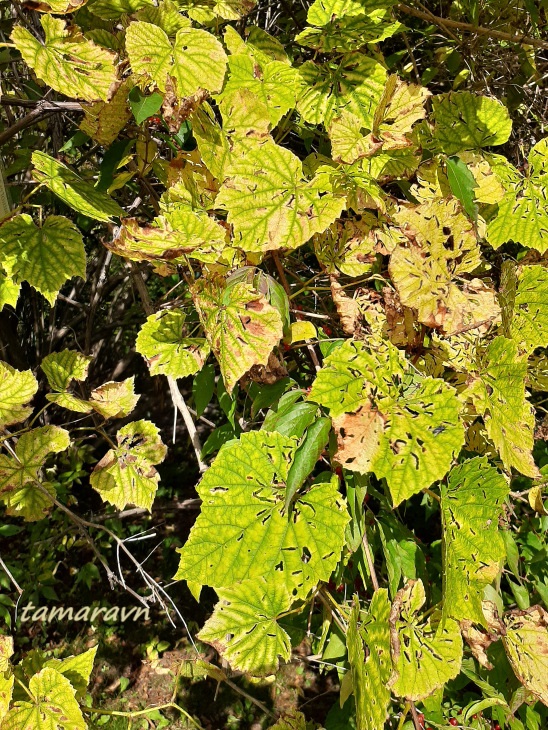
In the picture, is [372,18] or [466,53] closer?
[372,18]

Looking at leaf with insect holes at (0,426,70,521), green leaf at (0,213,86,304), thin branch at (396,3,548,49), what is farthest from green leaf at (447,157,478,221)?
leaf with insect holes at (0,426,70,521)

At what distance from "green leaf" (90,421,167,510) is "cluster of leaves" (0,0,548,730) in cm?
20

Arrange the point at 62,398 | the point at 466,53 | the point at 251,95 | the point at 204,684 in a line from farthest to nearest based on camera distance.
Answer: the point at 204,684, the point at 466,53, the point at 62,398, the point at 251,95

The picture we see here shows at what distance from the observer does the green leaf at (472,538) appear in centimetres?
80

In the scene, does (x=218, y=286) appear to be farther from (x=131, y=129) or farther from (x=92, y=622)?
(x=92, y=622)

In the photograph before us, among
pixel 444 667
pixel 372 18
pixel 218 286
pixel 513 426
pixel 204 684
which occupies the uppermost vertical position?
pixel 372 18

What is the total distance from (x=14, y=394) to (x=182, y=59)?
0.66m

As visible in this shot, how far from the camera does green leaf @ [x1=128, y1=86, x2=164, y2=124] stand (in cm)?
89

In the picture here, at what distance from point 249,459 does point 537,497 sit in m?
0.62

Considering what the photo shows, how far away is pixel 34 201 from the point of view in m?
1.64

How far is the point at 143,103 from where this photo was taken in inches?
35.5

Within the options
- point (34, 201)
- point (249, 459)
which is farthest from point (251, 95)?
point (34, 201)

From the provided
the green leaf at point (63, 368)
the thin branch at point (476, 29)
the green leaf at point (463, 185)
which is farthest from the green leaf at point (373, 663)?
the thin branch at point (476, 29)

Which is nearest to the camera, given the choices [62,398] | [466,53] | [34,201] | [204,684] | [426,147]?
[426,147]
